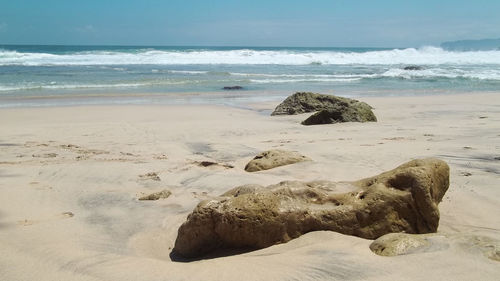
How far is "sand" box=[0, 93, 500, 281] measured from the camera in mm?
3082

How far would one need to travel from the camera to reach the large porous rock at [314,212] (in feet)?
11.8

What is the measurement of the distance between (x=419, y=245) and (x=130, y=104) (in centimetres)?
1277

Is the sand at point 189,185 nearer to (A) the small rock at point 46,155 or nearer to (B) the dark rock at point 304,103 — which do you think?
(A) the small rock at point 46,155

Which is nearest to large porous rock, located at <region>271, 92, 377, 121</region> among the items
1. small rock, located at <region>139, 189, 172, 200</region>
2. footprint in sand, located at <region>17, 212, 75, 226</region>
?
small rock, located at <region>139, 189, 172, 200</region>

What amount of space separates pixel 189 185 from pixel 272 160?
1.25m

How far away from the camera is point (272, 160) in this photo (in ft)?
20.2

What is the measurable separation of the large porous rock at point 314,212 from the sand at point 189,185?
0.49ft

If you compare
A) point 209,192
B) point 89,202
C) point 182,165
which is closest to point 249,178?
point 209,192

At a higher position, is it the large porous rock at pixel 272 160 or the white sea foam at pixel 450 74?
the large porous rock at pixel 272 160

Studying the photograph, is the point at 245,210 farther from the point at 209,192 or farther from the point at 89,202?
the point at 89,202

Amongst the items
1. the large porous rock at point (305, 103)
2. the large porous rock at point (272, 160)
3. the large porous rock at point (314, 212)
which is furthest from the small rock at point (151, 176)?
the large porous rock at point (305, 103)

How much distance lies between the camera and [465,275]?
107 inches

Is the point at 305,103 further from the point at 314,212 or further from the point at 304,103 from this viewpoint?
the point at 314,212

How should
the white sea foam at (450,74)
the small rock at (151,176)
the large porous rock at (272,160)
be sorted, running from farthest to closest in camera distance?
1. the white sea foam at (450,74)
2. the large porous rock at (272,160)
3. the small rock at (151,176)
